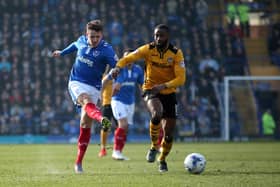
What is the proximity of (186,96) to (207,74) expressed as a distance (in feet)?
6.06

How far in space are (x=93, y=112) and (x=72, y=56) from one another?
20337mm

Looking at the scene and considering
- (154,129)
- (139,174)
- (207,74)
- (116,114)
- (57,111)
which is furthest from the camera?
(207,74)

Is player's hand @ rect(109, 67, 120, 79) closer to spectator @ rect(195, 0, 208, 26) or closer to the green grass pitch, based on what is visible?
the green grass pitch

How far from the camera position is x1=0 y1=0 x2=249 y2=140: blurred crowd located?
96.9 feet

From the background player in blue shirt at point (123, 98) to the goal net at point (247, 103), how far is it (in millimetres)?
12530

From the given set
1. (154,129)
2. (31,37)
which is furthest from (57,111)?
(154,129)


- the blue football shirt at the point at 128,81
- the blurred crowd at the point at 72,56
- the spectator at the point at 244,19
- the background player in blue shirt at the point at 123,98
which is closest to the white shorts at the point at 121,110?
the background player in blue shirt at the point at 123,98

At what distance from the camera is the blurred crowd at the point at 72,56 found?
1163 inches

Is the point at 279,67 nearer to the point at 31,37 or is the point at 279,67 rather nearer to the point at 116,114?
the point at 31,37

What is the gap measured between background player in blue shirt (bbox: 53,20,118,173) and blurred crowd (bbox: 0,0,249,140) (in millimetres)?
16772

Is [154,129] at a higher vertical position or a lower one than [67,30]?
lower

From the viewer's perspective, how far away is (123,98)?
17.7 metres

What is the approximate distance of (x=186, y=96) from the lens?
3073 centimetres

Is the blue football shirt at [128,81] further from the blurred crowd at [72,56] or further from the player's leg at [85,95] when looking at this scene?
the blurred crowd at [72,56]
